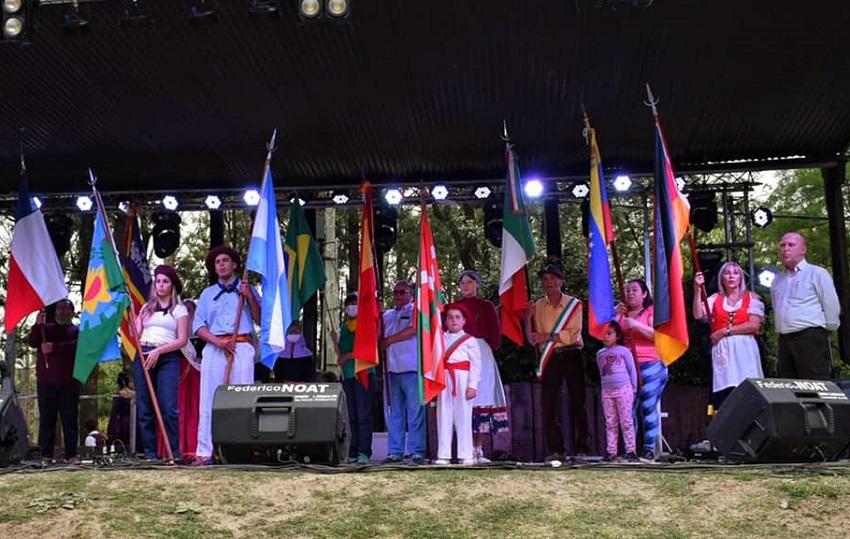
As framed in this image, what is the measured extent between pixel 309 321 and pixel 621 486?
703 centimetres

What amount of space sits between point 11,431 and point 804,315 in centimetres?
551

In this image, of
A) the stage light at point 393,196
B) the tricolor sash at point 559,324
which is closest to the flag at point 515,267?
the tricolor sash at point 559,324

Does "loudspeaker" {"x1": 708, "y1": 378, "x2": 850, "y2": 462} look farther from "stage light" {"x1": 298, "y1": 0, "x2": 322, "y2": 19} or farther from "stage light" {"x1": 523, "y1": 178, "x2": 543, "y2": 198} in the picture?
"stage light" {"x1": 523, "y1": 178, "x2": 543, "y2": 198}

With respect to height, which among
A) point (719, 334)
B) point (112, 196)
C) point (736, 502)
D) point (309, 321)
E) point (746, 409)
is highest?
point (112, 196)

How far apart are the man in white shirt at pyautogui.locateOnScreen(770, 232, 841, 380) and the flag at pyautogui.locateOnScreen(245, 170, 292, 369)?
3684 mm

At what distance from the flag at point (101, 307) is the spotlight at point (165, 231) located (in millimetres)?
3779

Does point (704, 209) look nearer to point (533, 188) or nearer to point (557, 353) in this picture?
point (533, 188)

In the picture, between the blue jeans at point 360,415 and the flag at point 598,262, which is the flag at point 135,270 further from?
the flag at point 598,262

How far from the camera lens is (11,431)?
5.87 meters

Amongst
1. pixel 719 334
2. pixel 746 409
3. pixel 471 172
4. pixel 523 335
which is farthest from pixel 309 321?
pixel 746 409

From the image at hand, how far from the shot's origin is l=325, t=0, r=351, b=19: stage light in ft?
21.1

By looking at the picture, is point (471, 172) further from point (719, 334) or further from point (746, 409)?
point (746, 409)

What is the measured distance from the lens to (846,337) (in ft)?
30.6

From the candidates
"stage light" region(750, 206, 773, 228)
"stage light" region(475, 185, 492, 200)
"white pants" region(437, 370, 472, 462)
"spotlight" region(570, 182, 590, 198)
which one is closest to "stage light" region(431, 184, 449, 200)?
"stage light" region(475, 185, 492, 200)
